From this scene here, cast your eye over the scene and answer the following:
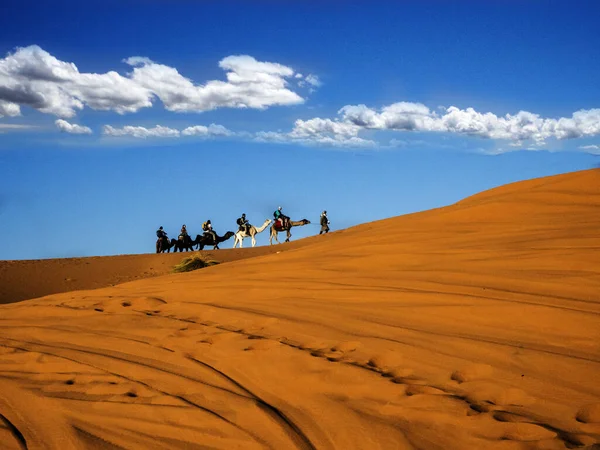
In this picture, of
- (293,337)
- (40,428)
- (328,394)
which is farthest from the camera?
(293,337)

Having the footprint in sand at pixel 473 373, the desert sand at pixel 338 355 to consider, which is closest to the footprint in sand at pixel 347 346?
the desert sand at pixel 338 355

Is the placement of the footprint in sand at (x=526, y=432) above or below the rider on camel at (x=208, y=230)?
below

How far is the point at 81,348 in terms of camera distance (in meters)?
6.17

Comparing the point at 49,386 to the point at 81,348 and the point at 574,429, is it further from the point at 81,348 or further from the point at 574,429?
the point at 574,429

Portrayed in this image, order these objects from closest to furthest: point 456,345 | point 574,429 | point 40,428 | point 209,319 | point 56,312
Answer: point 574,429 → point 40,428 → point 456,345 → point 209,319 → point 56,312

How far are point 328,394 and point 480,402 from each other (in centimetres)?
103

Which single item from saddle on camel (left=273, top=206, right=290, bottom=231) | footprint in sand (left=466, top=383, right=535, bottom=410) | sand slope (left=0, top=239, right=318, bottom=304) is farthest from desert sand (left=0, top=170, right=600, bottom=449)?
saddle on camel (left=273, top=206, right=290, bottom=231)

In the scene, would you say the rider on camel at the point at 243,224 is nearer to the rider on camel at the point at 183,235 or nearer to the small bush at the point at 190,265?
the rider on camel at the point at 183,235

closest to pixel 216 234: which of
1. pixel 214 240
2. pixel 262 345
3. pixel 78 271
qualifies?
pixel 214 240

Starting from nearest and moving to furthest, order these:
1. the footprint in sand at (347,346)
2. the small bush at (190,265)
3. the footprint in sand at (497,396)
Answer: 1. the footprint in sand at (497,396)
2. the footprint in sand at (347,346)
3. the small bush at (190,265)

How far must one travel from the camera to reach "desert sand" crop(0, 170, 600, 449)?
3980 millimetres

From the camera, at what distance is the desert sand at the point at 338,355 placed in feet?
13.1

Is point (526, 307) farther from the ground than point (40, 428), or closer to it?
farther from the ground

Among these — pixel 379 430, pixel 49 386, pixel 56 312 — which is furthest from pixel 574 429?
pixel 56 312
